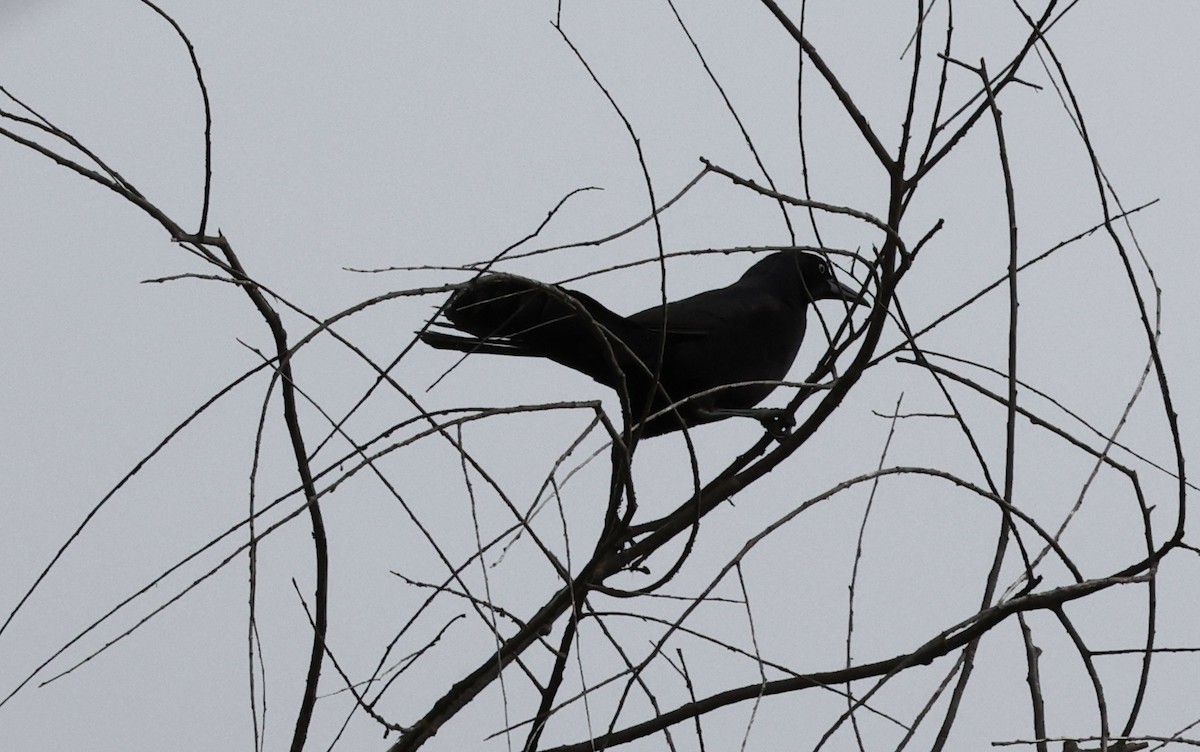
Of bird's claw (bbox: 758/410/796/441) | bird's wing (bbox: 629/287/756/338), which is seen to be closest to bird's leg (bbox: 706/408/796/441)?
bird's claw (bbox: 758/410/796/441)

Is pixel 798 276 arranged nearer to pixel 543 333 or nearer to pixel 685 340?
pixel 685 340

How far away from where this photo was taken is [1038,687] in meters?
1.14

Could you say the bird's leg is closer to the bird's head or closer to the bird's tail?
the bird's tail

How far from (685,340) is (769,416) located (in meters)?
0.24

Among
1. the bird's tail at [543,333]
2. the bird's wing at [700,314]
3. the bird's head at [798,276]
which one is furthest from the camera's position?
the bird's head at [798,276]

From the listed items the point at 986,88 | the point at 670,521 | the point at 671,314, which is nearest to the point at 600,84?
the point at 986,88

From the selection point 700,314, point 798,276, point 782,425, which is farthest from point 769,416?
point 798,276

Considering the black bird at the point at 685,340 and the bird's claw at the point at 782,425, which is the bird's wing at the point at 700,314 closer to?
the black bird at the point at 685,340

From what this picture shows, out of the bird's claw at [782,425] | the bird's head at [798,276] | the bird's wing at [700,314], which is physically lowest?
the bird's claw at [782,425]

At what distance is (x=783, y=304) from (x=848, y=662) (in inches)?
46.9

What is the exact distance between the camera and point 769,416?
1.92 metres

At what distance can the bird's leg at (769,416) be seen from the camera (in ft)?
5.70

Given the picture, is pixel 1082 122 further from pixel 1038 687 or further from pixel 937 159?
pixel 1038 687

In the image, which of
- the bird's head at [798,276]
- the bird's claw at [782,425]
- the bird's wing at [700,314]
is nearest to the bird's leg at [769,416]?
the bird's claw at [782,425]
